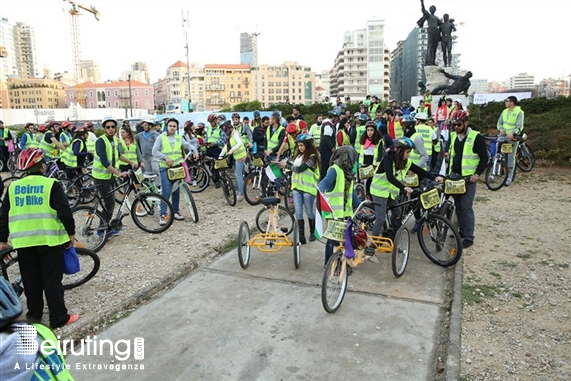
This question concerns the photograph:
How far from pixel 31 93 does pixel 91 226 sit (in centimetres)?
13184

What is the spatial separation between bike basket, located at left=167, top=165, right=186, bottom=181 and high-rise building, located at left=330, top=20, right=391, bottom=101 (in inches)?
4285

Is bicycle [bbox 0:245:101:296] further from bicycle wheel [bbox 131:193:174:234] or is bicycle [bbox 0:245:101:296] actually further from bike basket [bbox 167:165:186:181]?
bike basket [bbox 167:165:186:181]

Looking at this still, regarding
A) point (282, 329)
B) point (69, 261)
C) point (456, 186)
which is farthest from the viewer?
point (456, 186)

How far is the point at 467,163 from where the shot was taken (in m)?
6.39

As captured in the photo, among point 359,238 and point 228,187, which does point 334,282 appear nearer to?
point 359,238

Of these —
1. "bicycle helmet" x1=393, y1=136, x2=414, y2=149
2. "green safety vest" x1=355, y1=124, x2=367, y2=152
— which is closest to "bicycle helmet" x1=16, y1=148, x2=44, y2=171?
"bicycle helmet" x1=393, y1=136, x2=414, y2=149

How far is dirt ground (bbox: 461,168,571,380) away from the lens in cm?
367

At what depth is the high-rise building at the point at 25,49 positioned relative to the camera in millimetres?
163000

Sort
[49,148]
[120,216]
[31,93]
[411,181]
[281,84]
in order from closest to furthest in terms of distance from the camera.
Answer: [411,181] → [120,216] → [49,148] → [31,93] → [281,84]

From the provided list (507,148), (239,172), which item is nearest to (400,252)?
(239,172)

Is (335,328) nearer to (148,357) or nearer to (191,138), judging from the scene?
(148,357)

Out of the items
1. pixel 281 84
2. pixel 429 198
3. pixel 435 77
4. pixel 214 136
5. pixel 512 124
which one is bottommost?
pixel 429 198

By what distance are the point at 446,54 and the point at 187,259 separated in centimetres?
1963

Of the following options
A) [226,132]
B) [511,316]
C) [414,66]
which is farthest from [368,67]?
[511,316]
